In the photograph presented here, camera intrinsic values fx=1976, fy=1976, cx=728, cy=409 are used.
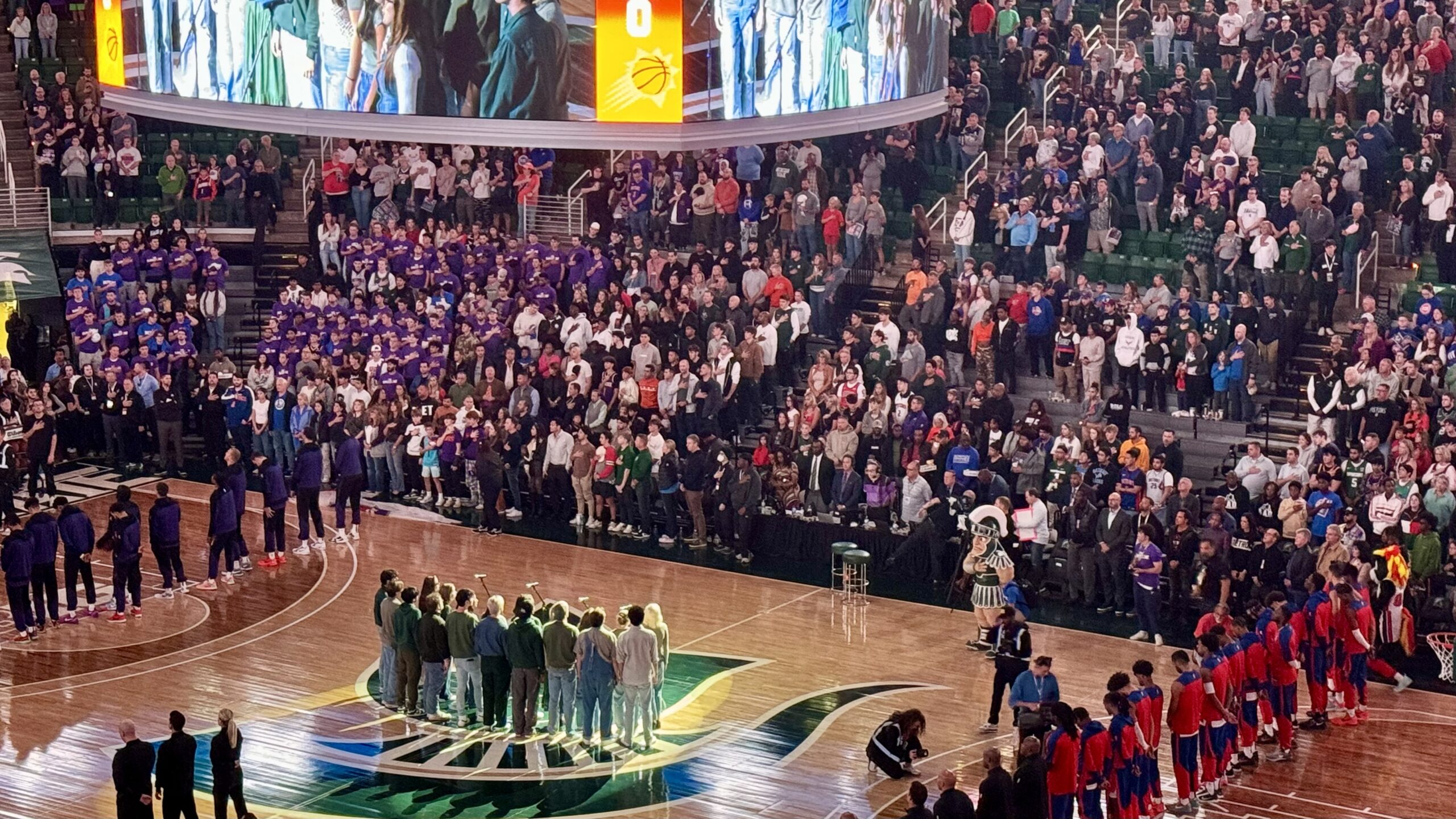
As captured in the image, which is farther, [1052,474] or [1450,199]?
[1450,199]

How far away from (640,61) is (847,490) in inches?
241

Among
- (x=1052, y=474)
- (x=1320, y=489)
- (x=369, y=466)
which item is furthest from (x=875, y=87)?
(x=369, y=466)

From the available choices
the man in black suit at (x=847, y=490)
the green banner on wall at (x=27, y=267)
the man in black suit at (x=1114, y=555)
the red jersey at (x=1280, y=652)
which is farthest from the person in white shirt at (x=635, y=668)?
the green banner on wall at (x=27, y=267)

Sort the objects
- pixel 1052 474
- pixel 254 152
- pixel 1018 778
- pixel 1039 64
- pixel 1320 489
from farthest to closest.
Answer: pixel 254 152
pixel 1039 64
pixel 1052 474
pixel 1320 489
pixel 1018 778

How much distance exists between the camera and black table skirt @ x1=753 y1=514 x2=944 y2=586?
25.2 metres

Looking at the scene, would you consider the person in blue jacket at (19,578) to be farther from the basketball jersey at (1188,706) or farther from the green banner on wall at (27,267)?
the basketball jersey at (1188,706)

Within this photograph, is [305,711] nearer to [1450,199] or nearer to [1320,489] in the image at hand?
[1320,489]

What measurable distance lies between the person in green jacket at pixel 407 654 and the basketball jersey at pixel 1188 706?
749 cm

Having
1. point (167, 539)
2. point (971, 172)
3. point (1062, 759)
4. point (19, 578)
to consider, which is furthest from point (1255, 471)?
point (19, 578)

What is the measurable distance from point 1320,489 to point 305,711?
38.5ft

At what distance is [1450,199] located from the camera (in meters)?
27.5

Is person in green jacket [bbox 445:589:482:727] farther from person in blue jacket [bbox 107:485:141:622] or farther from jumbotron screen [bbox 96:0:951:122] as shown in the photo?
jumbotron screen [bbox 96:0:951:122]

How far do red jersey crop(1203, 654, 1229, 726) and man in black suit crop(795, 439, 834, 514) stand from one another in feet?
27.5

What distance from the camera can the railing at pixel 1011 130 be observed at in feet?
109
